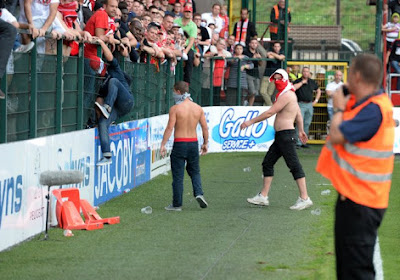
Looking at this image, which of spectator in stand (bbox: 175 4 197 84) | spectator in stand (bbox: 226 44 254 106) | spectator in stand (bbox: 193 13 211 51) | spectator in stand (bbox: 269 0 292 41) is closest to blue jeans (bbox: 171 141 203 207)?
spectator in stand (bbox: 175 4 197 84)

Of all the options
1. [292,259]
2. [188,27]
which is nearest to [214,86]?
[188,27]

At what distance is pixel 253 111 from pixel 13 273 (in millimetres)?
18080

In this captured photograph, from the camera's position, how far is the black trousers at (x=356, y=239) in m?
6.41

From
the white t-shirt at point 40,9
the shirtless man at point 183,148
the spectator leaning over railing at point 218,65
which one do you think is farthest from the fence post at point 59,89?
the spectator leaning over railing at point 218,65

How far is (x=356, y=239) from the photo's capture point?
6.40m

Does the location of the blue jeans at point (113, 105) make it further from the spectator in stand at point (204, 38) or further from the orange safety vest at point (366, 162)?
the spectator in stand at point (204, 38)

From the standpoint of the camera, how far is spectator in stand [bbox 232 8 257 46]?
27.5 metres

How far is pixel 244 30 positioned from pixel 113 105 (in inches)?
531

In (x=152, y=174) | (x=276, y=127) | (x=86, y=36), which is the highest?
(x=86, y=36)

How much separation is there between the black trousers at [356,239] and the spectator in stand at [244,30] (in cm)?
2122

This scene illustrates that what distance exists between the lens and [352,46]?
34594 mm

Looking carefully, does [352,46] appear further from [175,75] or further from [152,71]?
[152,71]

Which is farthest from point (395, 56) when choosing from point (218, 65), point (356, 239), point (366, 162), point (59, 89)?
point (356, 239)

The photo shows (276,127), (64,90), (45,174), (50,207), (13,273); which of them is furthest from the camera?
(276,127)
